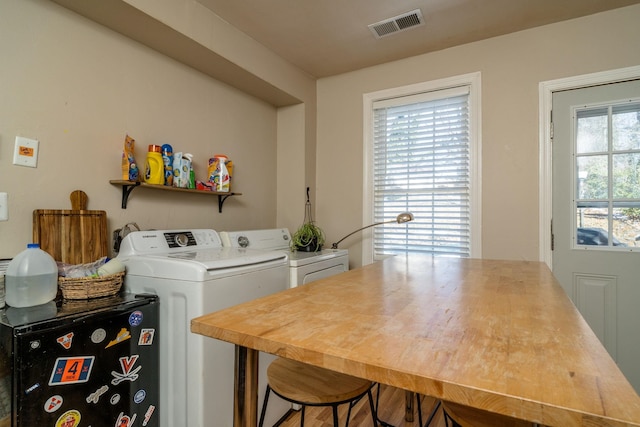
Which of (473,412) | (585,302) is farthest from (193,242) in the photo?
(585,302)

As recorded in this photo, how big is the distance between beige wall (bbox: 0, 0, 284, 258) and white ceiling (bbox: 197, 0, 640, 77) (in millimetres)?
560

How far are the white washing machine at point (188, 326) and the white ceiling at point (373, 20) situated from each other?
64.2 inches

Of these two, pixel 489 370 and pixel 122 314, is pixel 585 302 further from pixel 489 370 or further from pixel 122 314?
pixel 122 314

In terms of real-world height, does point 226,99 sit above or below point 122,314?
above

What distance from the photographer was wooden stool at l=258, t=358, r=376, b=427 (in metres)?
1.00

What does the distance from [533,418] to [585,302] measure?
2290 mm

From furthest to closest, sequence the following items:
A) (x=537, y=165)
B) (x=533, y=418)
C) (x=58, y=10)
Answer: (x=537, y=165), (x=58, y=10), (x=533, y=418)

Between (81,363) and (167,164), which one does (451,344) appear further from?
(167,164)

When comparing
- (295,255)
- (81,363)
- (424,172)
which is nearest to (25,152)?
(81,363)

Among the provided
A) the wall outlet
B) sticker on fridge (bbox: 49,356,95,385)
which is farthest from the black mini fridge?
the wall outlet

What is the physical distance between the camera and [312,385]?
1.06 metres

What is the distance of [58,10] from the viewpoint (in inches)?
66.6

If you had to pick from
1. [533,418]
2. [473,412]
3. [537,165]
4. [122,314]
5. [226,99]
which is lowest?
[473,412]

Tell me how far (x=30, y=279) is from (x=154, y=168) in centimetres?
85
